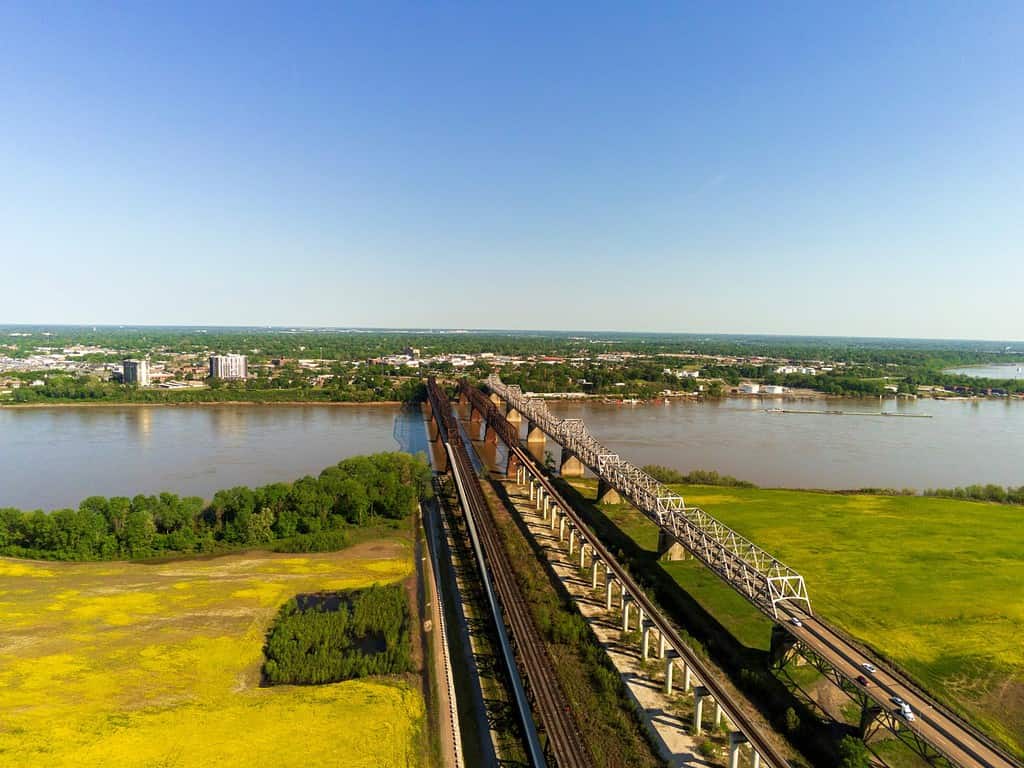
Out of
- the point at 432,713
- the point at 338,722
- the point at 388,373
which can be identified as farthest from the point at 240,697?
the point at 388,373

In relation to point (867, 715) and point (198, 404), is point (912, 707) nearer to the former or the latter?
point (867, 715)

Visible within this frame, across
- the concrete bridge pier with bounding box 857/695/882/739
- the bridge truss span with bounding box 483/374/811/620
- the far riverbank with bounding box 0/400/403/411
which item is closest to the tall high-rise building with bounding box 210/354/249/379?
the far riverbank with bounding box 0/400/403/411

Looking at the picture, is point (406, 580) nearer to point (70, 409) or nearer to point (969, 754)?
point (969, 754)

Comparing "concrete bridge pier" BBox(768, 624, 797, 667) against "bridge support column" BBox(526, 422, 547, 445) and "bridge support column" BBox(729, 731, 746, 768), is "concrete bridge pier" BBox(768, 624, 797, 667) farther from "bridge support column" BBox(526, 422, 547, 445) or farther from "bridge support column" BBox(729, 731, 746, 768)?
"bridge support column" BBox(526, 422, 547, 445)

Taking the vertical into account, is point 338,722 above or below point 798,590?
below

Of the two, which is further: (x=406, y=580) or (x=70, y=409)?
(x=70, y=409)

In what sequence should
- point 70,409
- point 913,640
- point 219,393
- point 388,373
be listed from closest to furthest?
point 913,640, point 70,409, point 219,393, point 388,373
